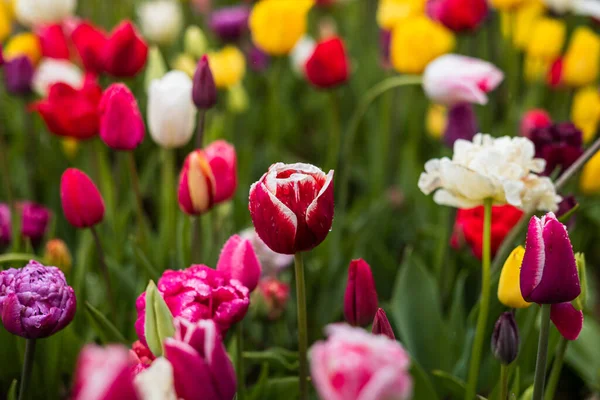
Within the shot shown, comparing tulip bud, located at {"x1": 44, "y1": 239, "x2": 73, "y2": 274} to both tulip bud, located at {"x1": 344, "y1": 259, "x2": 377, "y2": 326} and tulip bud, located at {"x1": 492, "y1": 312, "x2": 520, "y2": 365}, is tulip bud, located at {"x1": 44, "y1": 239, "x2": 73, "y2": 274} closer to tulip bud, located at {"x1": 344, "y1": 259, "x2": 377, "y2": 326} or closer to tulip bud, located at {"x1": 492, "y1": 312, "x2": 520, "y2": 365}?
tulip bud, located at {"x1": 344, "y1": 259, "x2": 377, "y2": 326}

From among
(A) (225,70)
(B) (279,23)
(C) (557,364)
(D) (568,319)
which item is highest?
(B) (279,23)

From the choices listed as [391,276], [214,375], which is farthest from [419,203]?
[214,375]

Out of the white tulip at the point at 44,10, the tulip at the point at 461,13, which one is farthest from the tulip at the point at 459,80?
the white tulip at the point at 44,10

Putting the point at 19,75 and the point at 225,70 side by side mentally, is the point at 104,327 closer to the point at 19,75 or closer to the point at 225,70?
the point at 19,75

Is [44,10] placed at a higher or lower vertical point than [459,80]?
higher

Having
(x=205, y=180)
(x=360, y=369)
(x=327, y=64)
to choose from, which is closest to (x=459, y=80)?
(x=327, y=64)

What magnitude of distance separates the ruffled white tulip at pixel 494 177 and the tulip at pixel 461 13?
745 millimetres

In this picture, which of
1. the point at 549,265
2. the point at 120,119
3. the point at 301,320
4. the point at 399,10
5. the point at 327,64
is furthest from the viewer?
the point at 399,10

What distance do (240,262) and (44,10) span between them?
1.12m

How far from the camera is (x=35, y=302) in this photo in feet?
→ 2.37

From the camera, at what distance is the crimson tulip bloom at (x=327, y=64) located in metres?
1.37

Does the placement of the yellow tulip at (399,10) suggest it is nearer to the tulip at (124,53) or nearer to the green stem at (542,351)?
the tulip at (124,53)

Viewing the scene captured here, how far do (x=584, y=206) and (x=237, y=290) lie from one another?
0.93 m

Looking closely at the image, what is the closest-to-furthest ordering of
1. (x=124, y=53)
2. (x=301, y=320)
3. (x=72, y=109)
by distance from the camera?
(x=301, y=320) → (x=72, y=109) → (x=124, y=53)
